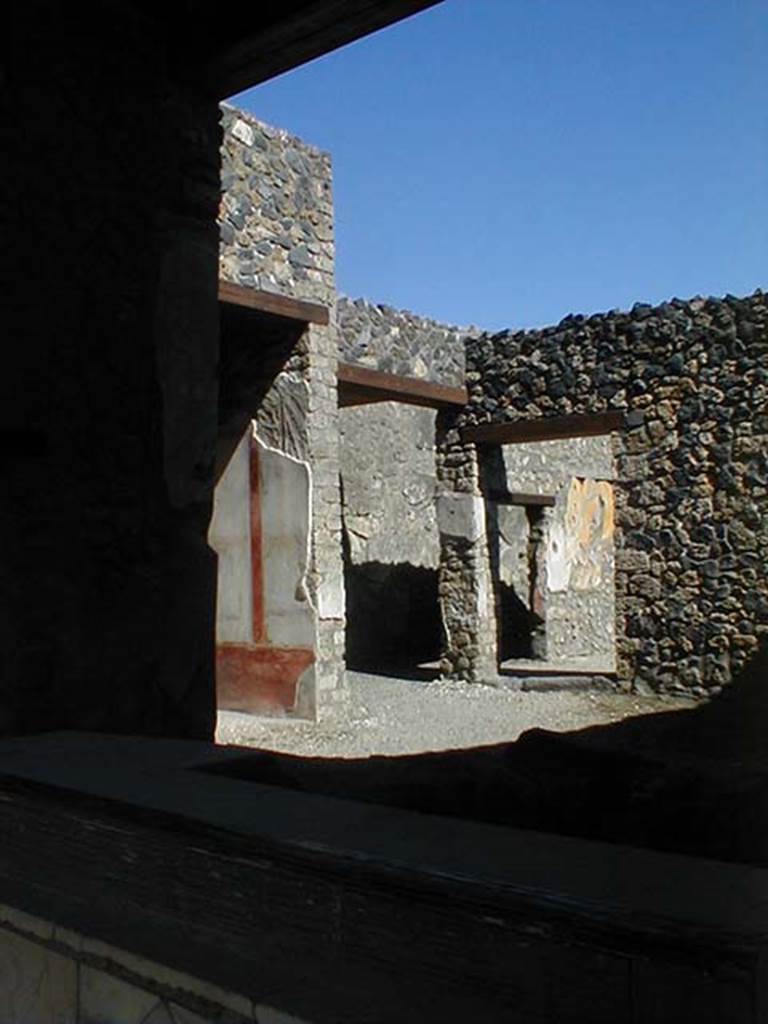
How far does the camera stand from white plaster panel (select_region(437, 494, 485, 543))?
33.0ft

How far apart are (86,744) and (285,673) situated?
5.29 meters

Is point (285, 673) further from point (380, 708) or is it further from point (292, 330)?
point (292, 330)

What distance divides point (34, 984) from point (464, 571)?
8598 millimetres

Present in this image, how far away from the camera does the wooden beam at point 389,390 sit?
8.59 meters

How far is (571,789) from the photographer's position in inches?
67.7

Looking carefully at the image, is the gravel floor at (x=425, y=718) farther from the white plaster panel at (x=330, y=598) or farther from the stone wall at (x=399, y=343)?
the stone wall at (x=399, y=343)

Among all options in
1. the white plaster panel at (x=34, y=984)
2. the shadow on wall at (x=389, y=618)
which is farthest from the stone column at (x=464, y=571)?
the white plaster panel at (x=34, y=984)

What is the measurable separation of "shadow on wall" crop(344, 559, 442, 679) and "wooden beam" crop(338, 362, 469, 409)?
2918mm

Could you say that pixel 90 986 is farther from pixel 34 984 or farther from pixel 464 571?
pixel 464 571

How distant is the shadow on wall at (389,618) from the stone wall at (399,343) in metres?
3.12

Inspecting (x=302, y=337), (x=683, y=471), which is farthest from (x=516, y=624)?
(x=302, y=337)

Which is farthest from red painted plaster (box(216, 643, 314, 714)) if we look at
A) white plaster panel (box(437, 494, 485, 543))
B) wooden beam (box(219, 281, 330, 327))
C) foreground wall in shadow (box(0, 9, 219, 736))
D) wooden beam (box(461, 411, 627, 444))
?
foreground wall in shadow (box(0, 9, 219, 736))

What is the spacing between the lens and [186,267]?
2.65 metres

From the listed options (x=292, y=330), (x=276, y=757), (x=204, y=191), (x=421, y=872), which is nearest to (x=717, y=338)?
(x=292, y=330)
